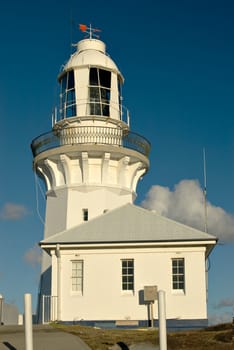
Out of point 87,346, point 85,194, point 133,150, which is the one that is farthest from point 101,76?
point 87,346

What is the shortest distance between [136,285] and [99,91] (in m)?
11.7

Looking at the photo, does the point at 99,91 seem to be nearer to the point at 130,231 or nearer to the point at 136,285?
the point at 130,231

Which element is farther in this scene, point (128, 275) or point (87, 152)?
point (87, 152)

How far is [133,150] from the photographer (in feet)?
107

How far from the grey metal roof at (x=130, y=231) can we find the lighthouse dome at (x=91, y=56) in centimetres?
931

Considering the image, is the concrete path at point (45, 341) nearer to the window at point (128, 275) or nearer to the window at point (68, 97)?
the window at point (128, 275)

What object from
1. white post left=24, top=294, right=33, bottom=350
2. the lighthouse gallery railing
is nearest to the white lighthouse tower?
the lighthouse gallery railing

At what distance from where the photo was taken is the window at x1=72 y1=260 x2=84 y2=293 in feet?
86.0

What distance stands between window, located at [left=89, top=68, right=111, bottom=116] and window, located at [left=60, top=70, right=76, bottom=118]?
3.22ft

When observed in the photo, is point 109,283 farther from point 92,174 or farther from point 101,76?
point 101,76

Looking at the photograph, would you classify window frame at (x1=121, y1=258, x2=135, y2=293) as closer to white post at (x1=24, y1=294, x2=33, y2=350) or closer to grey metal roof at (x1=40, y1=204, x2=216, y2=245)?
grey metal roof at (x1=40, y1=204, x2=216, y2=245)

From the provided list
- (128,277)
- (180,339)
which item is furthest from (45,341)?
(128,277)

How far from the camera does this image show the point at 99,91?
33344 mm

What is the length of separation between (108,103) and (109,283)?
11.1 metres
